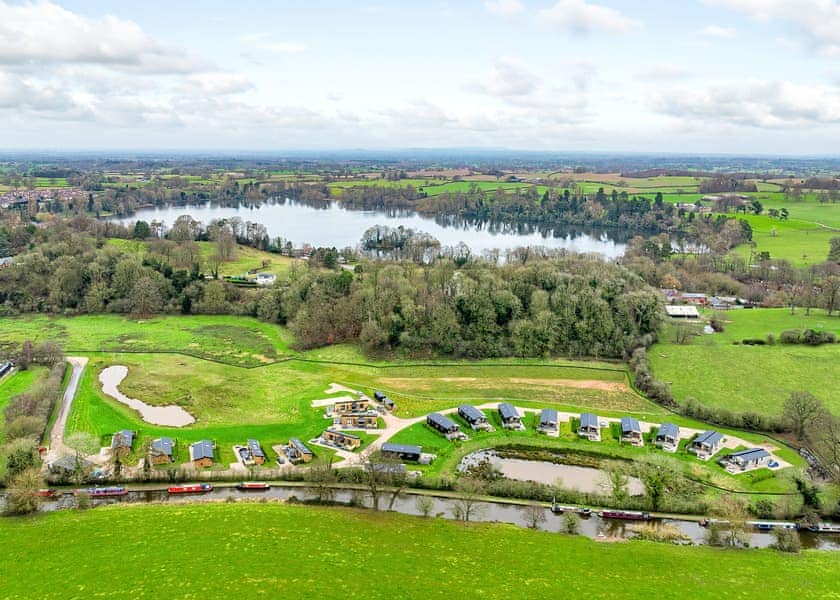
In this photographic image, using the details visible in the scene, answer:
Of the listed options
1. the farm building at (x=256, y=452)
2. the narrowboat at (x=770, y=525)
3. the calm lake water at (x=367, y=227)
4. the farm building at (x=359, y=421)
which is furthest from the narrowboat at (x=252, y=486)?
the calm lake water at (x=367, y=227)

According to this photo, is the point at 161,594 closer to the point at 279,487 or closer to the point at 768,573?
the point at 279,487

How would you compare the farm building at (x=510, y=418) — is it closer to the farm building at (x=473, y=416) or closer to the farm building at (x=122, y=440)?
the farm building at (x=473, y=416)

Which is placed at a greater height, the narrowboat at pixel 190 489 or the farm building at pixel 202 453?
the farm building at pixel 202 453

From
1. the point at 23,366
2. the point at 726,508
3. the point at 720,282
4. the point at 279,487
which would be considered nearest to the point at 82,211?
the point at 23,366

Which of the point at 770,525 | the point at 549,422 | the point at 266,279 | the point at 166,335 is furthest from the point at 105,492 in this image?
the point at 266,279

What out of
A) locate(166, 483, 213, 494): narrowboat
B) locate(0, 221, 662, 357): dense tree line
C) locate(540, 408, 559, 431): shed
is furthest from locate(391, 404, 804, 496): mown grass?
Answer: locate(0, 221, 662, 357): dense tree line

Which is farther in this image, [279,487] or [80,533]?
[279,487]
